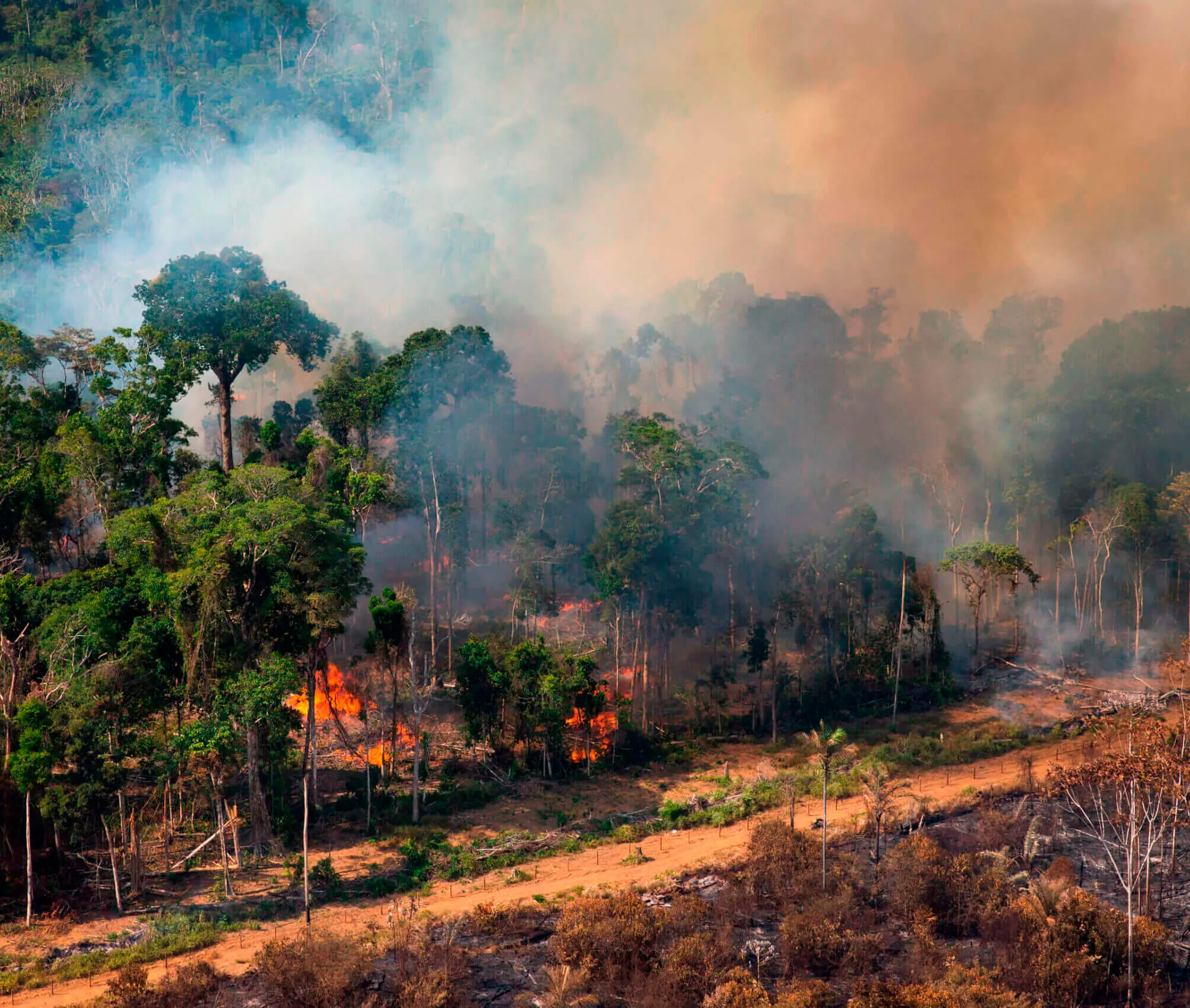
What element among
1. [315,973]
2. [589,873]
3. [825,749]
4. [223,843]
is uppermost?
[825,749]

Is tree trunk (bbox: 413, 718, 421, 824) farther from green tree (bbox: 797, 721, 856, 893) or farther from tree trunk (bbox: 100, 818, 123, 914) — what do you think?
green tree (bbox: 797, 721, 856, 893)

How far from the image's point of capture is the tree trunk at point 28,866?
111ft

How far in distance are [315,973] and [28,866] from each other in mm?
12626

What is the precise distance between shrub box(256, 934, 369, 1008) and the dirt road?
298 centimetres

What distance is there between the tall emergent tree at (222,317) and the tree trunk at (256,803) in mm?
26404

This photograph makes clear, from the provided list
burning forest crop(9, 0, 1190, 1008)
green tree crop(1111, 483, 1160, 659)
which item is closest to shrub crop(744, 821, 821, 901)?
burning forest crop(9, 0, 1190, 1008)

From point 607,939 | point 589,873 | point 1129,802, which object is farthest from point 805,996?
point 1129,802

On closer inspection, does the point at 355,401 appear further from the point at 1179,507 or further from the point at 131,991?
the point at 1179,507

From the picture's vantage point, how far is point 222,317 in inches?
2495

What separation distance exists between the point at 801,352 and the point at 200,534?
71.2 metres

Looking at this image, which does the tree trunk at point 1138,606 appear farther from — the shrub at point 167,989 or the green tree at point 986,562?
the shrub at point 167,989

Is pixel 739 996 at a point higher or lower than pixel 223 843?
lower

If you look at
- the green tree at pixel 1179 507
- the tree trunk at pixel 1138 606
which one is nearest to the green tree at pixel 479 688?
the tree trunk at pixel 1138 606

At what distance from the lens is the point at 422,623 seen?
6625cm
